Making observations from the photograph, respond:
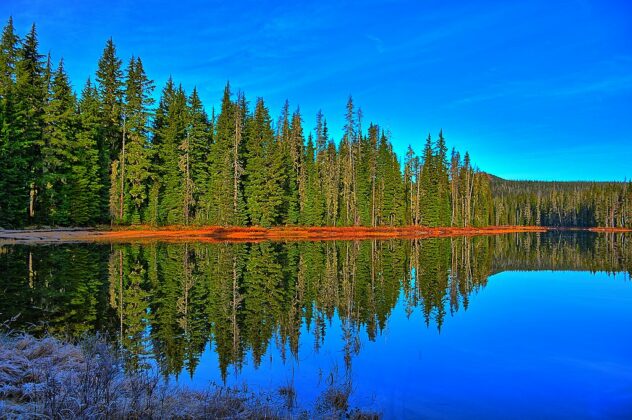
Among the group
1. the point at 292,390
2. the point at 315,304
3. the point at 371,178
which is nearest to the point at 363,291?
the point at 315,304

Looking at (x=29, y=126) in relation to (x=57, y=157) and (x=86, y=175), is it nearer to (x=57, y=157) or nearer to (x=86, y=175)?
(x=57, y=157)

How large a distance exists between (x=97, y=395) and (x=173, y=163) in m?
48.7

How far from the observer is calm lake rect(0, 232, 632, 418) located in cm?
844

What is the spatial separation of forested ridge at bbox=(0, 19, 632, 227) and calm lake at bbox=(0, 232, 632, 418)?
19228 mm

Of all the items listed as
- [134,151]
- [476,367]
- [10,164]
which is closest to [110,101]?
[134,151]

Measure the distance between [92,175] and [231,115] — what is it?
66.2 ft

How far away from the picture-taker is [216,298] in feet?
52.7

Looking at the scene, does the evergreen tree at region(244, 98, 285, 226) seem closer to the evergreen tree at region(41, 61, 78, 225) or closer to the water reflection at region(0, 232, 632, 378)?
the evergreen tree at region(41, 61, 78, 225)

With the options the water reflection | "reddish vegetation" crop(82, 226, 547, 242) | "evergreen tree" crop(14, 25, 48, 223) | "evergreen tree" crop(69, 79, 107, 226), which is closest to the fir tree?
"evergreen tree" crop(14, 25, 48, 223)

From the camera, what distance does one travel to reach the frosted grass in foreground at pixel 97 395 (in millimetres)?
5141

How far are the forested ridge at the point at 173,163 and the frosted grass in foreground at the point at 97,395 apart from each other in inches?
1323

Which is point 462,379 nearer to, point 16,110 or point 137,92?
point 16,110

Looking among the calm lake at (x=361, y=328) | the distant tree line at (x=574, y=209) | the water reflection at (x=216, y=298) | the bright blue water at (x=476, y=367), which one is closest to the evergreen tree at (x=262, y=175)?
the water reflection at (x=216, y=298)

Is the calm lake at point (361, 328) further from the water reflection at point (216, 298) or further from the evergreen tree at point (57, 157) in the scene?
the evergreen tree at point (57, 157)
